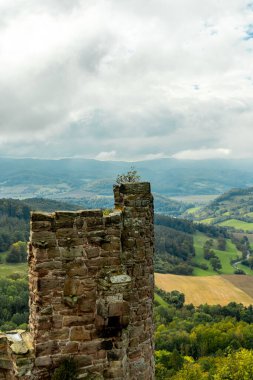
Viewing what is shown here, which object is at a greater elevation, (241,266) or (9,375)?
(9,375)

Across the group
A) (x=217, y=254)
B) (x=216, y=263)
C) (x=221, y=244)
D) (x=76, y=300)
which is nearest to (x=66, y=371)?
(x=76, y=300)

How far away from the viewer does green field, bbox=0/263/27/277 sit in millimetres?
110613

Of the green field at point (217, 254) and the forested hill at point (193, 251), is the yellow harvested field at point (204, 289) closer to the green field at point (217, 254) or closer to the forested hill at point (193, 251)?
the forested hill at point (193, 251)

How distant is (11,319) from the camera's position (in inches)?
3278

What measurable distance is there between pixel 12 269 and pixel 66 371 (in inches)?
4475

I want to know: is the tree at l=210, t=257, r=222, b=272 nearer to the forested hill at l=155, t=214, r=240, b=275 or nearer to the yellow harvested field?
the forested hill at l=155, t=214, r=240, b=275

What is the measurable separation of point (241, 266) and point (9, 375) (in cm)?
15027

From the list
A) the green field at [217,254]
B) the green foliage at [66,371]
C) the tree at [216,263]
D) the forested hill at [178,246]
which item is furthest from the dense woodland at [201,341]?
the tree at [216,263]

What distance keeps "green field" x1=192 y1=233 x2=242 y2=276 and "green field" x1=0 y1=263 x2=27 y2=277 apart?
56093 mm

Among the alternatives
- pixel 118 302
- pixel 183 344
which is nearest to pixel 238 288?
pixel 183 344

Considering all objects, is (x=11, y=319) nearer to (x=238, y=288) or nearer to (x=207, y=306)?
(x=207, y=306)

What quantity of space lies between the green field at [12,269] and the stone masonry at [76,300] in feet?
345

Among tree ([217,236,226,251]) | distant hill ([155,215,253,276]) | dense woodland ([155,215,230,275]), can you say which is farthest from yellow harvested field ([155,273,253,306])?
tree ([217,236,226,251])

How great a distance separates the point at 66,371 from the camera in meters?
8.37
